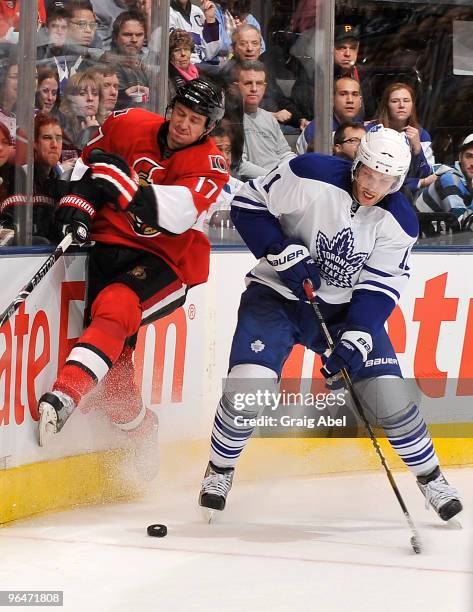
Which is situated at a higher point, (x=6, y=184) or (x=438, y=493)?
(x=6, y=184)

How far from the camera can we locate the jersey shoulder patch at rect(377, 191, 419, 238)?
382 centimetres

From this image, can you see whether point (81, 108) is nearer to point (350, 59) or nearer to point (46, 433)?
point (46, 433)

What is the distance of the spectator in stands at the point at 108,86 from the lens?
14.1 feet

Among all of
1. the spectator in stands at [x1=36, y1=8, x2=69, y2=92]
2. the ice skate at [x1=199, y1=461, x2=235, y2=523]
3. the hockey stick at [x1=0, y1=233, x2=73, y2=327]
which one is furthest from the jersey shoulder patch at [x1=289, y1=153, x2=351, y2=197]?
the ice skate at [x1=199, y1=461, x2=235, y2=523]

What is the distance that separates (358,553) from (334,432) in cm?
138

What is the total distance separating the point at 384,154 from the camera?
3643mm

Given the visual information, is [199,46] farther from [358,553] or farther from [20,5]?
[358,553]

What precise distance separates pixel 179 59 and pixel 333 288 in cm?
127

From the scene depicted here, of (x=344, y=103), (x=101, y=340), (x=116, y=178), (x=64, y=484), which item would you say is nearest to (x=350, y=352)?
(x=101, y=340)

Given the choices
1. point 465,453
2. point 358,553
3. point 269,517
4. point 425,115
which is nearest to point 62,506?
point 269,517

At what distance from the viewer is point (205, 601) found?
9.57 ft

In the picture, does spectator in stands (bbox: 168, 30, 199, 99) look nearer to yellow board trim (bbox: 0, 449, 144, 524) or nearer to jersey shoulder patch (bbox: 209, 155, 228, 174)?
jersey shoulder patch (bbox: 209, 155, 228, 174)

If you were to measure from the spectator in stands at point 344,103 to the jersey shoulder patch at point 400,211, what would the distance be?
1.20m

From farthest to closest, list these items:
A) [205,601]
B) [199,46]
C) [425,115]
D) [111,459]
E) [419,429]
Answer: [425,115] < [199,46] < [111,459] < [419,429] < [205,601]
